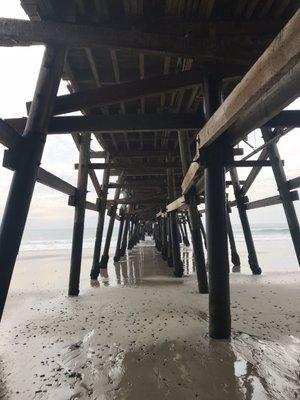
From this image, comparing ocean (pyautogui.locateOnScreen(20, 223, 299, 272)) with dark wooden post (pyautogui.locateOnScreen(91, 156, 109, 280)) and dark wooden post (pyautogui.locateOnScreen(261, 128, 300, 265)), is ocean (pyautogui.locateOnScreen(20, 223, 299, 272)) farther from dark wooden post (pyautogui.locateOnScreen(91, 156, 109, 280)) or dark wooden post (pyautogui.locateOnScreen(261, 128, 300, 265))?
dark wooden post (pyautogui.locateOnScreen(91, 156, 109, 280))

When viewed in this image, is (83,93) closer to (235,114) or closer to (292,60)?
(235,114)

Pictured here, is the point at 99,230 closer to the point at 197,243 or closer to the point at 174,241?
the point at 174,241

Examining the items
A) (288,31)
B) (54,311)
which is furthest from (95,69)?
(54,311)

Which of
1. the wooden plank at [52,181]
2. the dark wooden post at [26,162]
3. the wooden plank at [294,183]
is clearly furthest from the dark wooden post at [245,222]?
the dark wooden post at [26,162]

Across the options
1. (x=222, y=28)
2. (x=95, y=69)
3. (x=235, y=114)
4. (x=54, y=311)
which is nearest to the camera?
(x=235, y=114)

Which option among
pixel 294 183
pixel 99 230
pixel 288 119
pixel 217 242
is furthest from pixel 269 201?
pixel 99 230

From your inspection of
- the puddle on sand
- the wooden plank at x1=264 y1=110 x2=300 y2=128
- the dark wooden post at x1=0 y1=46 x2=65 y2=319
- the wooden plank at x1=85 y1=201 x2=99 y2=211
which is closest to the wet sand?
the puddle on sand

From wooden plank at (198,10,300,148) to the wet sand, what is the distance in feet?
6.58

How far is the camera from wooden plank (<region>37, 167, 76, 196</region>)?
11.7 feet

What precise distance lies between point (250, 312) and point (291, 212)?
2.58 meters

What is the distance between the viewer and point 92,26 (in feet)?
10.0

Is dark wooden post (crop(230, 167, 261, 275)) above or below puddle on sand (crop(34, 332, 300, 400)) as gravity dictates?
above

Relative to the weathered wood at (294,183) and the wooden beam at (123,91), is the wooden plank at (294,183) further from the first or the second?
the wooden beam at (123,91)

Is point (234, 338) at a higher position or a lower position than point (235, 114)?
lower
